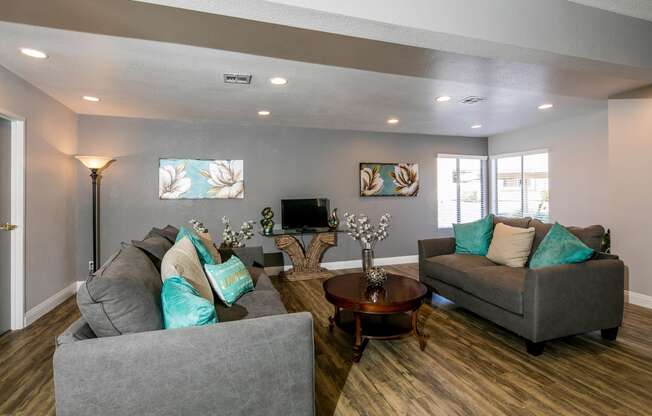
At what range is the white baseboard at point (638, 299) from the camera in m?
3.68

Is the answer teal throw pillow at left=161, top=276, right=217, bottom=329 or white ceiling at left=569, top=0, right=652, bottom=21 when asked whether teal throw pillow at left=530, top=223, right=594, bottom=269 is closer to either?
white ceiling at left=569, top=0, right=652, bottom=21

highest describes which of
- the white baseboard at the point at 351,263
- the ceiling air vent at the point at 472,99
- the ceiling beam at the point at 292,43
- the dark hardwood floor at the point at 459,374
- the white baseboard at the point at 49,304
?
the ceiling air vent at the point at 472,99

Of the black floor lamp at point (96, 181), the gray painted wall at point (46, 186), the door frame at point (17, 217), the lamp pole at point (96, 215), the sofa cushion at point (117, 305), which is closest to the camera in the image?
the sofa cushion at point (117, 305)

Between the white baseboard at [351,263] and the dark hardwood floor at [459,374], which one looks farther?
the white baseboard at [351,263]

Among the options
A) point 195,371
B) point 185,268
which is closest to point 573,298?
point 195,371

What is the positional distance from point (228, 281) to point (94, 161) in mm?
2960

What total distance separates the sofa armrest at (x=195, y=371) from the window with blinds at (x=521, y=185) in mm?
5592

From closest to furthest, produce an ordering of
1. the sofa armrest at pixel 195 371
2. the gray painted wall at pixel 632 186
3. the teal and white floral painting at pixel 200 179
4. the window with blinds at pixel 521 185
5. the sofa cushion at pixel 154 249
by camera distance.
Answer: the sofa armrest at pixel 195 371 < the sofa cushion at pixel 154 249 < the gray painted wall at pixel 632 186 < the teal and white floral painting at pixel 200 179 < the window with blinds at pixel 521 185

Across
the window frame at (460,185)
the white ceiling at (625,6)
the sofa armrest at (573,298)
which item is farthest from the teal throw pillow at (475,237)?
the window frame at (460,185)

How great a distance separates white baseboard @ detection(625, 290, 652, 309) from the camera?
3.68 m

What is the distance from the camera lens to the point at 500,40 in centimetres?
197

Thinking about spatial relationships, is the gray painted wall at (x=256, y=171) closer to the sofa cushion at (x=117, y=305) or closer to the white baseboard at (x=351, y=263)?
the white baseboard at (x=351, y=263)

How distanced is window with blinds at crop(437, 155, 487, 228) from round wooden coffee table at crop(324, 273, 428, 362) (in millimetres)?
3762

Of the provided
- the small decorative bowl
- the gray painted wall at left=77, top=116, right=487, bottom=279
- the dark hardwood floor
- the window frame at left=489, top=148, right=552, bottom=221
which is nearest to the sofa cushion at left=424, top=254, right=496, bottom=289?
the dark hardwood floor
